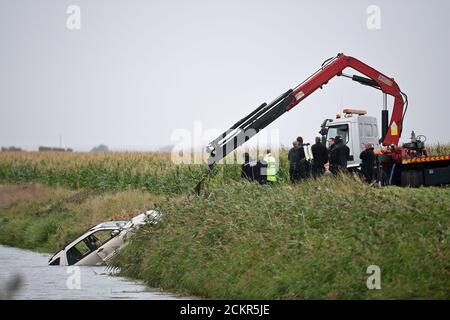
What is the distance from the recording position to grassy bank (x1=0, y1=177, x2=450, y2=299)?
14445 millimetres

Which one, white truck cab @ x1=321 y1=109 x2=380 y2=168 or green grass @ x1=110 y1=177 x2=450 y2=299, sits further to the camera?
white truck cab @ x1=321 y1=109 x2=380 y2=168

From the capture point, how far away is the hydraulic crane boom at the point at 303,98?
29.4m

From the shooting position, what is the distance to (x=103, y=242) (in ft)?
79.3

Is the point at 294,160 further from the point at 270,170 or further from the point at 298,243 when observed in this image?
the point at 298,243

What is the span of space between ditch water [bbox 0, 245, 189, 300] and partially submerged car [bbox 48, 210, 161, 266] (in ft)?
1.10

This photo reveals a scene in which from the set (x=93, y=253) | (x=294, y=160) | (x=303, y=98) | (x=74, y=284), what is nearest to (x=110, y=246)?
(x=93, y=253)

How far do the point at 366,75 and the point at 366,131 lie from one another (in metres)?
2.04

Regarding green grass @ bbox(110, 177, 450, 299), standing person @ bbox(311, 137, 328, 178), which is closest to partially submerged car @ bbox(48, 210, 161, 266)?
green grass @ bbox(110, 177, 450, 299)

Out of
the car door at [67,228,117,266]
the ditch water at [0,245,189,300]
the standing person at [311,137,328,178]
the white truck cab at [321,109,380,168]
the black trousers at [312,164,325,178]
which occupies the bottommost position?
the ditch water at [0,245,189,300]

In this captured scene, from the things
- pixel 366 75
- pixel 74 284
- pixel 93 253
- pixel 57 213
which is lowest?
pixel 74 284

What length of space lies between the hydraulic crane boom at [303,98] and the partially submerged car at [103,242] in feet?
17.9

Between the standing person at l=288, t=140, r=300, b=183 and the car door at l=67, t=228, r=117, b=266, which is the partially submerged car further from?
the standing person at l=288, t=140, r=300, b=183
